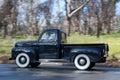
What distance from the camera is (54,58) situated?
20016mm

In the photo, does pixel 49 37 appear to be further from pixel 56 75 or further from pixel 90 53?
pixel 56 75

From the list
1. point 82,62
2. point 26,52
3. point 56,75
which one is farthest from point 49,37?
point 56,75

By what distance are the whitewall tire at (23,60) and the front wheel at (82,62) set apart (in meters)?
2.54

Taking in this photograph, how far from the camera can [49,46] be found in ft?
66.1

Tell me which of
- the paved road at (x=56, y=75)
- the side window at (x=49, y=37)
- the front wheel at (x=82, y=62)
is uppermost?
the side window at (x=49, y=37)

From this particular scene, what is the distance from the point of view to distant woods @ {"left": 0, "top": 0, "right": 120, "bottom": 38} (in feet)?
195

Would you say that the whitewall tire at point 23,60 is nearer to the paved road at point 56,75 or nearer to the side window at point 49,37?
the side window at point 49,37

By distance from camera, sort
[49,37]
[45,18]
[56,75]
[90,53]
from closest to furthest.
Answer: [56,75], [90,53], [49,37], [45,18]

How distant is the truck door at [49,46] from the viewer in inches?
787

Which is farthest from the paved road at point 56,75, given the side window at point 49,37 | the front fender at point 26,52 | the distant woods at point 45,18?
the distant woods at point 45,18

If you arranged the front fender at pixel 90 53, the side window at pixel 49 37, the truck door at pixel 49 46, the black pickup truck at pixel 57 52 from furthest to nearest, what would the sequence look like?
1. the side window at pixel 49 37
2. the truck door at pixel 49 46
3. the black pickup truck at pixel 57 52
4. the front fender at pixel 90 53

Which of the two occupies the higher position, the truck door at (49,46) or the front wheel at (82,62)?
the truck door at (49,46)

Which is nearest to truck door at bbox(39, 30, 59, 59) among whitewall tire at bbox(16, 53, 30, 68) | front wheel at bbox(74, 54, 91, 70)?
whitewall tire at bbox(16, 53, 30, 68)

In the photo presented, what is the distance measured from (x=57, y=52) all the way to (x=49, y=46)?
1.82 feet
